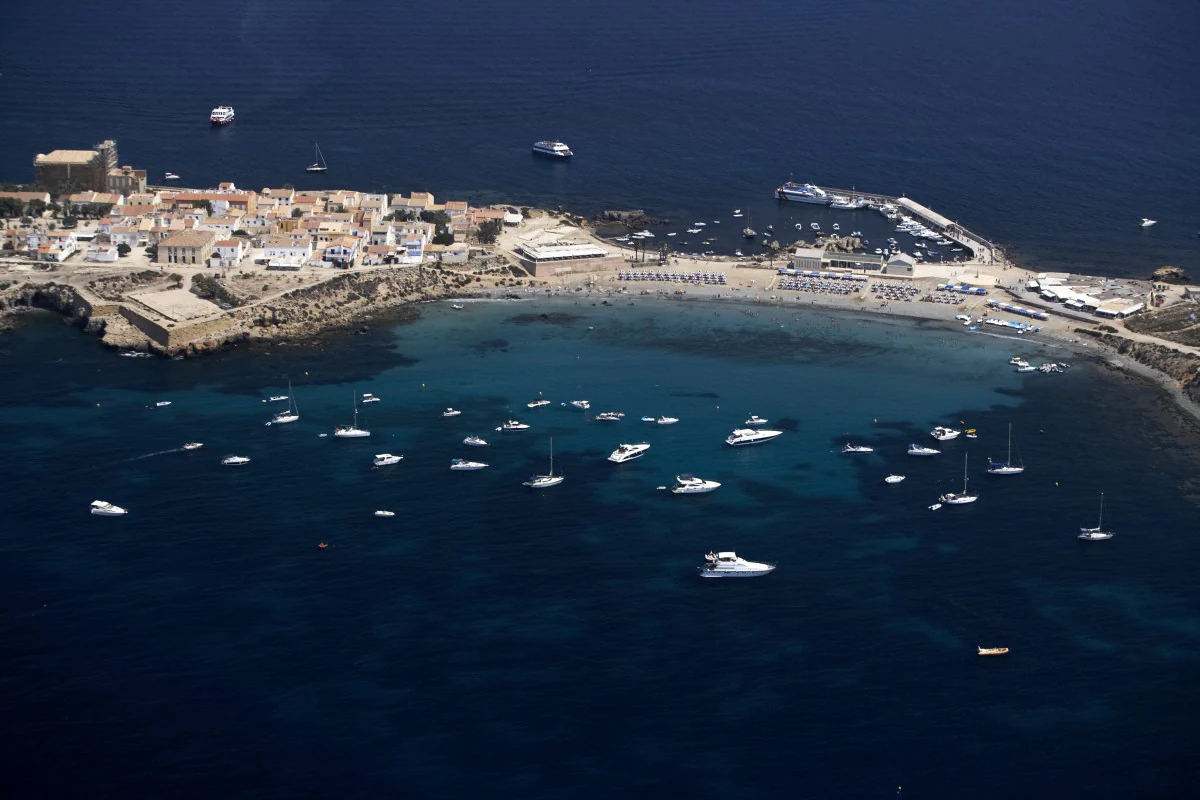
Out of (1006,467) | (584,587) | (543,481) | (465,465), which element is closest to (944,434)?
(1006,467)

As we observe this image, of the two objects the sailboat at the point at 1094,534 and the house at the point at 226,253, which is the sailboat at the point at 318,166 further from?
the sailboat at the point at 1094,534

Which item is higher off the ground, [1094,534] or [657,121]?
[657,121]

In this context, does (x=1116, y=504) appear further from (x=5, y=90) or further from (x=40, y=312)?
(x=5, y=90)

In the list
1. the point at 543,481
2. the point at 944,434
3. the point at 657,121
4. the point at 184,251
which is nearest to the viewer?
the point at 543,481

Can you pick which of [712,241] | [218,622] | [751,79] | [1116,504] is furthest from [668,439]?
[751,79]

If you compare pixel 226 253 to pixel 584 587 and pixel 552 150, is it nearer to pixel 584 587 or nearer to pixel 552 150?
pixel 552 150

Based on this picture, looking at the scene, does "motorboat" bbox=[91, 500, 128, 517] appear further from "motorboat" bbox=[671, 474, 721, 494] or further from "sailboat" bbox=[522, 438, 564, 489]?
"motorboat" bbox=[671, 474, 721, 494]
